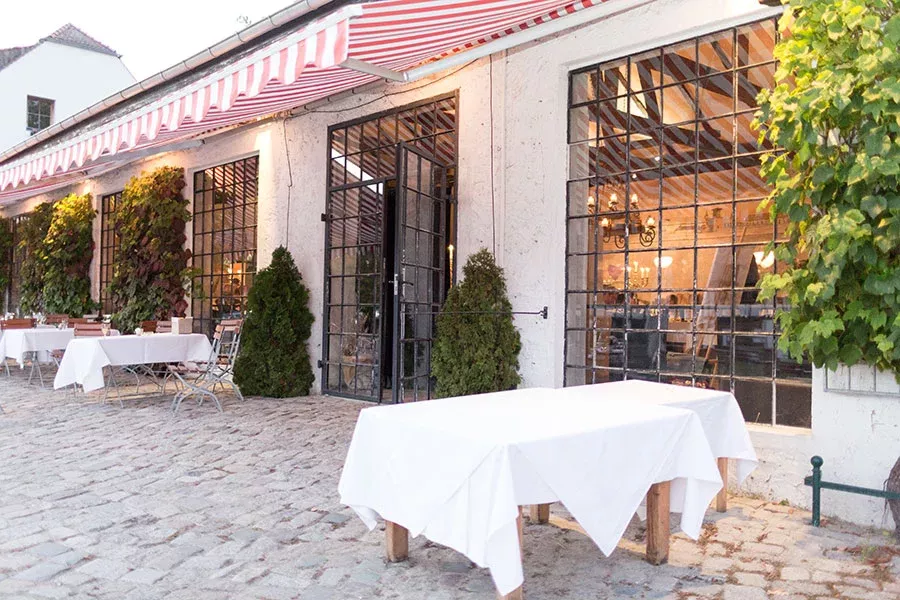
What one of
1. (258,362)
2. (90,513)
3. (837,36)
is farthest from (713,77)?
(258,362)

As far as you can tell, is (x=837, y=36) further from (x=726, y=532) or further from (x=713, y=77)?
(x=726, y=532)

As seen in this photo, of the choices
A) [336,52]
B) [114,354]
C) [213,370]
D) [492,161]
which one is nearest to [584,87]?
[492,161]

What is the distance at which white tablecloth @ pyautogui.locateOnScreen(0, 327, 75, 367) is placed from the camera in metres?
8.61

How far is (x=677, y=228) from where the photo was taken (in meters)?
5.04

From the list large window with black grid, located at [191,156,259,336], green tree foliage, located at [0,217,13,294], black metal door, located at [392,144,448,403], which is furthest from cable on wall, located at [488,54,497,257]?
green tree foliage, located at [0,217,13,294]

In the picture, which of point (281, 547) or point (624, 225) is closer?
point (281, 547)

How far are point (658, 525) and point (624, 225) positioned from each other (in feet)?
9.18

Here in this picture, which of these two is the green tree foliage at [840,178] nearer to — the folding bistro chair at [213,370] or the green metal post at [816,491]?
the green metal post at [816,491]

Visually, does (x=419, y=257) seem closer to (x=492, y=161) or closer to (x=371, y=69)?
(x=492, y=161)

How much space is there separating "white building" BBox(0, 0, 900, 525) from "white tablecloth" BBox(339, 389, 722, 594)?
A: 1642 millimetres

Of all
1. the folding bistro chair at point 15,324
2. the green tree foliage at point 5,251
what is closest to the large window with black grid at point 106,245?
the folding bistro chair at point 15,324

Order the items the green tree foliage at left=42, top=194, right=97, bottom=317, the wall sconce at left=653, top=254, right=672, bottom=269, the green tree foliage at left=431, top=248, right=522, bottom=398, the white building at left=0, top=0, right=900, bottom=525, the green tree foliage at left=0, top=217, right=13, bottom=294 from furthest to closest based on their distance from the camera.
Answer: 1. the green tree foliage at left=0, top=217, right=13, bottom=294
2. the green tree foliage at left=42, top=194, right=97, bottom=317
3. the green tree foliage at left=431, top=248, right=522, bottom=398
4. the wall sconce at left=653, top=254, right=672, bottom=269
5. the white building at left=0, top=0, right=900, bottom=525

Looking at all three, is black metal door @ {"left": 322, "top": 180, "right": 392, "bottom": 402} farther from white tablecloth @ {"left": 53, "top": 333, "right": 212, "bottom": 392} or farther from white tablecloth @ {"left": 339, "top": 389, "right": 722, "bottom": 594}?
white tablecloth @ {"left": 339, "top": 389, "right": 722, "bottom": 594}

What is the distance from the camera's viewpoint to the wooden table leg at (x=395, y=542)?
9.96ft
